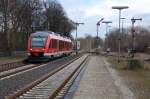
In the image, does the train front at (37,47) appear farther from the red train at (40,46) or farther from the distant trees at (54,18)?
the distant trees at (54,18)

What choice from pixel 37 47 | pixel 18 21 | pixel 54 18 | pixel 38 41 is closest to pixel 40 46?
pixel 37 47

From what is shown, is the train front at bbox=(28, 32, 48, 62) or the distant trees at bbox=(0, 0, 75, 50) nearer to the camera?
the train front at bbox=(28, 32, 48, 62)

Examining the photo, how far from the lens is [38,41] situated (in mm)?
49750

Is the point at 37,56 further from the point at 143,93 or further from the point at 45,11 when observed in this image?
the point at 45,11

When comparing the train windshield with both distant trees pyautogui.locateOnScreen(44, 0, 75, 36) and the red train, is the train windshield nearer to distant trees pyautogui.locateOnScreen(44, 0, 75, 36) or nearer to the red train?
the red train

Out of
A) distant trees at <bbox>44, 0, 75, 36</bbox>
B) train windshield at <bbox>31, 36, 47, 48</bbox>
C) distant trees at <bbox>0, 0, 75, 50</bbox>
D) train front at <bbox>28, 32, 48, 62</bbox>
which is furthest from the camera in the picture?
distant trees at <bbox>44, 0, 75, 36</bbox>

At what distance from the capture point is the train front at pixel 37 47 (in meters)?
48.8

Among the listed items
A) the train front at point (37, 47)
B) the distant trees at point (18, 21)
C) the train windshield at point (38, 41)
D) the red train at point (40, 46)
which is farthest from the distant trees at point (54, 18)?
the train windshield at point (38, 41)

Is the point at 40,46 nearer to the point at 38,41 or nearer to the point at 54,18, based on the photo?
the point at 38,41

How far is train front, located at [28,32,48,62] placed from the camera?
48825 mm

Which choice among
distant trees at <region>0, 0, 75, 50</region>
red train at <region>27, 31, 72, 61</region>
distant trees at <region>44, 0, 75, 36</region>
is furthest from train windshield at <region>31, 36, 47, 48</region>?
distant trees at <region>44, 0, 75, 36</region>

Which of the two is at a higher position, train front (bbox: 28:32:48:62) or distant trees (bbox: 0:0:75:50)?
distant trees (bbox: 0:0:75:50)

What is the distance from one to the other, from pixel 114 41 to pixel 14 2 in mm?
45949

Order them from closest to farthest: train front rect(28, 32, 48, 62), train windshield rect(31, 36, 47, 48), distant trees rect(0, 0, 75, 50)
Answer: train front rect(28, 32, 48, 62), train windshield rect(31, 36, 47, 48), distant trees rect(0, 0, 75, 50)
